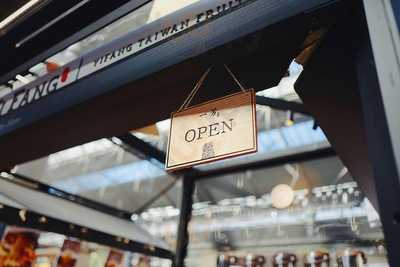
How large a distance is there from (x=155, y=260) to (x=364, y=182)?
3093 mm

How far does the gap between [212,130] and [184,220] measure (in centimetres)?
312

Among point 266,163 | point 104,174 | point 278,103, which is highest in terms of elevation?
point 278,103

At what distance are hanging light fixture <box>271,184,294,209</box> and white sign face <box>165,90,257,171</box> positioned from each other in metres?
2.49

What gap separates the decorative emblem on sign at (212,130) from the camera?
1.42 m

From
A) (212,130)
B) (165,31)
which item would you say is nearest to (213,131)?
(212,130)

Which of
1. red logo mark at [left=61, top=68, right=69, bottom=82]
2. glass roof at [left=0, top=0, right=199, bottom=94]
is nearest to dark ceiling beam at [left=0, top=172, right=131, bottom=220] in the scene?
glass roof at [left=0, top=0, right=199, bottom=94]

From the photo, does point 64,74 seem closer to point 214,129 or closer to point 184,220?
point 214,129

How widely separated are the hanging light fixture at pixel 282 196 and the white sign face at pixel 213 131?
249 cm

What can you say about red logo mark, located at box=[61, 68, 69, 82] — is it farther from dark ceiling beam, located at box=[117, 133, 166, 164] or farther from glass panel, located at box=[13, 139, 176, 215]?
glass panel, located at box=[13, 139, 176, 215]

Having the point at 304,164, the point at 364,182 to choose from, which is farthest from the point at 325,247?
the point at 364,182

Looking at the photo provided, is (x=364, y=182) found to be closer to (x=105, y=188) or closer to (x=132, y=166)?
(x=132, y=166)

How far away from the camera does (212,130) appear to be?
1.52m

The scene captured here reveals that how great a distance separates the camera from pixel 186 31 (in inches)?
62.4

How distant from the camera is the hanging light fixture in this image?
381 centimetres
